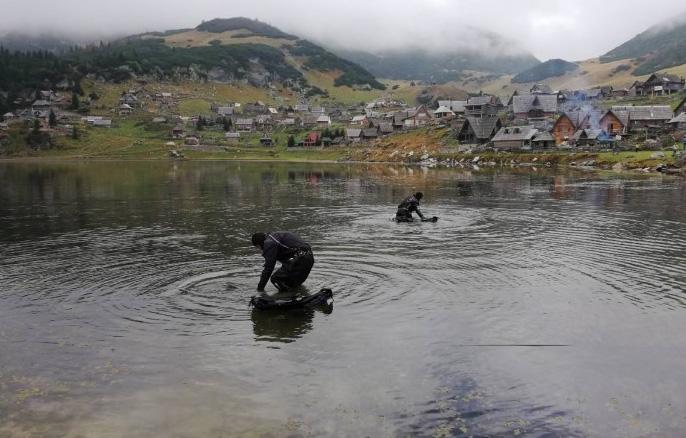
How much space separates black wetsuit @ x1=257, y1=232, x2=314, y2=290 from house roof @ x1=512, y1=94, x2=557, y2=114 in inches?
6846

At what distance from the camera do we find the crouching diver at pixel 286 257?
64.1 ft

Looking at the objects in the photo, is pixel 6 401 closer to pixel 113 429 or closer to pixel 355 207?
pixel 113 429

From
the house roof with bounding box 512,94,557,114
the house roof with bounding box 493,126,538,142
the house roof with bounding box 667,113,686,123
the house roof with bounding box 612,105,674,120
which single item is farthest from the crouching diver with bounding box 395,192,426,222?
the house roof with bounding box 512,94,557,114

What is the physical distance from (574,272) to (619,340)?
869 cm

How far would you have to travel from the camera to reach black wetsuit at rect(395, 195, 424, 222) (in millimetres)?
38781

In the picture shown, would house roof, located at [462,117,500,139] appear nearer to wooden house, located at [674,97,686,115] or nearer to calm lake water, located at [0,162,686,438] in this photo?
wooden house, located at [674,97,686,115]

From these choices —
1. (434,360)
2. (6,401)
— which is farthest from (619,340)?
(6,401)

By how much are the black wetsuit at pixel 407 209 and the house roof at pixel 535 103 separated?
154 meters

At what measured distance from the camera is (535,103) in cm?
17962

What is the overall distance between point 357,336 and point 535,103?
178m

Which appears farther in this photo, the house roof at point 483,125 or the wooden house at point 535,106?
the wooden house at point 535,106

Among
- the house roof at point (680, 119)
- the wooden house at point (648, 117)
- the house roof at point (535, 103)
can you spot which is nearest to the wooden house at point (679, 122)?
the house roof at point (680, 119)

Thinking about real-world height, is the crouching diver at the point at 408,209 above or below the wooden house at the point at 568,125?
below

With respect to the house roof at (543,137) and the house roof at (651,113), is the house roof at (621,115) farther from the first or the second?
the house roof at (543,137)
